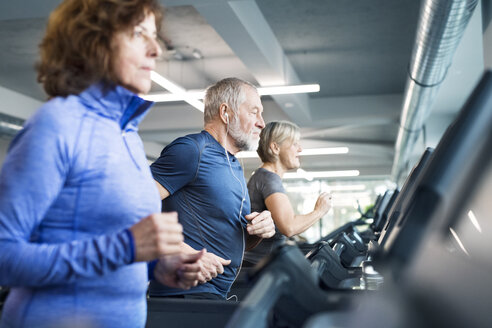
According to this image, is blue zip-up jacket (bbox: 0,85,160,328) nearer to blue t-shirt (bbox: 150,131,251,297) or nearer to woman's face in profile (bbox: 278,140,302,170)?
blue t-shirt (bbox: 150,131,251,297)

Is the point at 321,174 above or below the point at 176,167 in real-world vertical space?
above

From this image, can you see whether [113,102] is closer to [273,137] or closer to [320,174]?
[273,137]

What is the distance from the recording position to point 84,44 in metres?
0.87

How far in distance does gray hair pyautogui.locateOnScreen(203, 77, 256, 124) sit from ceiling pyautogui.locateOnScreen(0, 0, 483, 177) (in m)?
1.75

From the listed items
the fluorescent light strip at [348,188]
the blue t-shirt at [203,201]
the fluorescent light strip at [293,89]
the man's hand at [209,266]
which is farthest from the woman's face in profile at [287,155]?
the fluorescent light strip at [348,188]

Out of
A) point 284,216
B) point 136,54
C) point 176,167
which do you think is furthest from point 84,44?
point 284,216

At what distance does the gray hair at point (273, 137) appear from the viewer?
274 centimetres

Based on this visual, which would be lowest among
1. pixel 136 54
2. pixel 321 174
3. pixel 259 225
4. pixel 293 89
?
pixel 259 225

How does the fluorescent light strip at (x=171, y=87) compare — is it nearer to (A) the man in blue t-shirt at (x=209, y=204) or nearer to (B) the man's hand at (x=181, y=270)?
(A) the man in blue t-shirt at (x=209, y=204)

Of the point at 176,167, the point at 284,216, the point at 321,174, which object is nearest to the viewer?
the point at 176,167

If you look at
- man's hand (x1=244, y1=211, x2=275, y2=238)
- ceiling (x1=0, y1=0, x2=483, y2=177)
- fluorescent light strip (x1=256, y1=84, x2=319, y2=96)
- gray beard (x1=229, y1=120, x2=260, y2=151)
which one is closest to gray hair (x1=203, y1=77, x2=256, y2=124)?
gray beard (x1=229, y1=120, x2=260, y2=151)

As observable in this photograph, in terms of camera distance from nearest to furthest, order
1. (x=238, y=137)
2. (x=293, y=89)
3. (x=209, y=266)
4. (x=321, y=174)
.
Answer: (x=209, y=266) < (x=238, y=137) < (x=293, y=89) < (x=321, y=174)

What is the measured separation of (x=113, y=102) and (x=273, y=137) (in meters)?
1.89

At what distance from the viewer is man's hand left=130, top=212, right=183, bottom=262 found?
0.74 m
